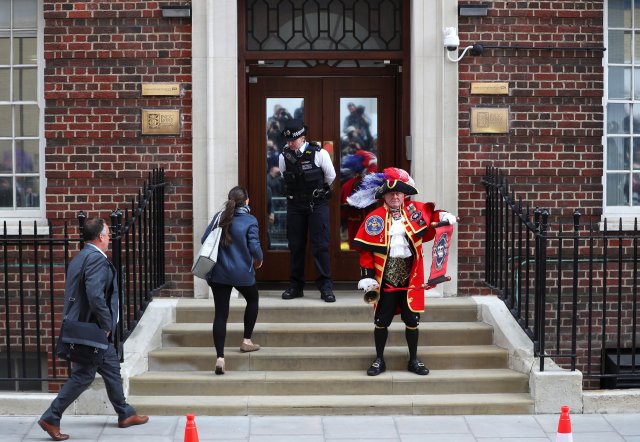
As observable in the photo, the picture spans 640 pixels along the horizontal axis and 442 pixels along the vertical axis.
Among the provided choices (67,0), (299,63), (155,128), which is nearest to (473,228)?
(299,63)

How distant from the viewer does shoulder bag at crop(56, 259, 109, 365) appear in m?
8.32

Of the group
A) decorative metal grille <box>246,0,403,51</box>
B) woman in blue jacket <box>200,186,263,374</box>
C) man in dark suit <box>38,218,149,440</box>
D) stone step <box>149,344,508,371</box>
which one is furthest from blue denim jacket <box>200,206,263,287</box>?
decorative metal grille <box>246,0,403,51</box>

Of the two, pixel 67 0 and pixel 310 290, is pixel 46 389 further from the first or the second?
pixel 67 0

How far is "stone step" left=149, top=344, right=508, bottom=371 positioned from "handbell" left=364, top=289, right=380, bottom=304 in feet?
1.95

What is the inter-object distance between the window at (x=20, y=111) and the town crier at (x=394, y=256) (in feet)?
11.9

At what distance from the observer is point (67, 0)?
431 inches

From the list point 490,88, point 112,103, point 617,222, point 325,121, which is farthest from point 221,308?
point 617,222

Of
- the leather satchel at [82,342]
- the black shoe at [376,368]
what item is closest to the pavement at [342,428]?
the black shoe at [376,368]

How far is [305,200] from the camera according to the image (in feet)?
34.8

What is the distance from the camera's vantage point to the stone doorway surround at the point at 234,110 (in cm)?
1087

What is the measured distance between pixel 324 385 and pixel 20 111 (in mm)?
4237

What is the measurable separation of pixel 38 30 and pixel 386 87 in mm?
3475

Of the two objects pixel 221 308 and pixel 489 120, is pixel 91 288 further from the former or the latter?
pixel 489 120

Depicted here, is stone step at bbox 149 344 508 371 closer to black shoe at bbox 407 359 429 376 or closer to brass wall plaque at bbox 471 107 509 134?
black shoe at bbox 407 359 429 376
